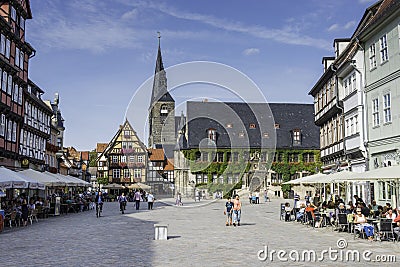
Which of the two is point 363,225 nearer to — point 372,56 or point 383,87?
point 383,87

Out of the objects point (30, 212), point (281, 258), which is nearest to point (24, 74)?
point (30, 212)

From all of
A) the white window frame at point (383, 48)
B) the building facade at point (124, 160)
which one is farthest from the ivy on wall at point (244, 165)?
the white window frame at point (383, 48)

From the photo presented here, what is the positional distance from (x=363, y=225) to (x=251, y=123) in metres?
67.7

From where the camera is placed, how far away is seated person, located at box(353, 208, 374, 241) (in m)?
17.4

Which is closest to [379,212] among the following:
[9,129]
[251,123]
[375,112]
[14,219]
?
[375,112]

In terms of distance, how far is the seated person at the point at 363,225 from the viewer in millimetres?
17406

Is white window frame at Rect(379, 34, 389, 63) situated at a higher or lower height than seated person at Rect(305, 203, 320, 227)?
higher

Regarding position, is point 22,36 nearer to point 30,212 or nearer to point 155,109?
point 30,212

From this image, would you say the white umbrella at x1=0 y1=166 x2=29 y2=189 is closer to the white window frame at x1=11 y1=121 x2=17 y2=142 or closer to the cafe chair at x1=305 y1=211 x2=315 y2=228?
the white window frame at x1=11 y1=121 x2=17 y2=142

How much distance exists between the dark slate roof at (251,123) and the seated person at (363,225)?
6177cm

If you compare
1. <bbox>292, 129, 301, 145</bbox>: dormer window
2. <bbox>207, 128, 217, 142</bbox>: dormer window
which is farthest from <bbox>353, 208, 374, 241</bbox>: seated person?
<bbox>292, 129, 301, 145</bbox>: dormer window

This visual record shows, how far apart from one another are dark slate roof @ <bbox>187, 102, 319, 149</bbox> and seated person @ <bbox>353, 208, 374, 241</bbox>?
61.8 meters

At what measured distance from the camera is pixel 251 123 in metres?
85.1

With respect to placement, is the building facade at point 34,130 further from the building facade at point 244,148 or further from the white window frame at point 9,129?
the building facade at point 244,148
